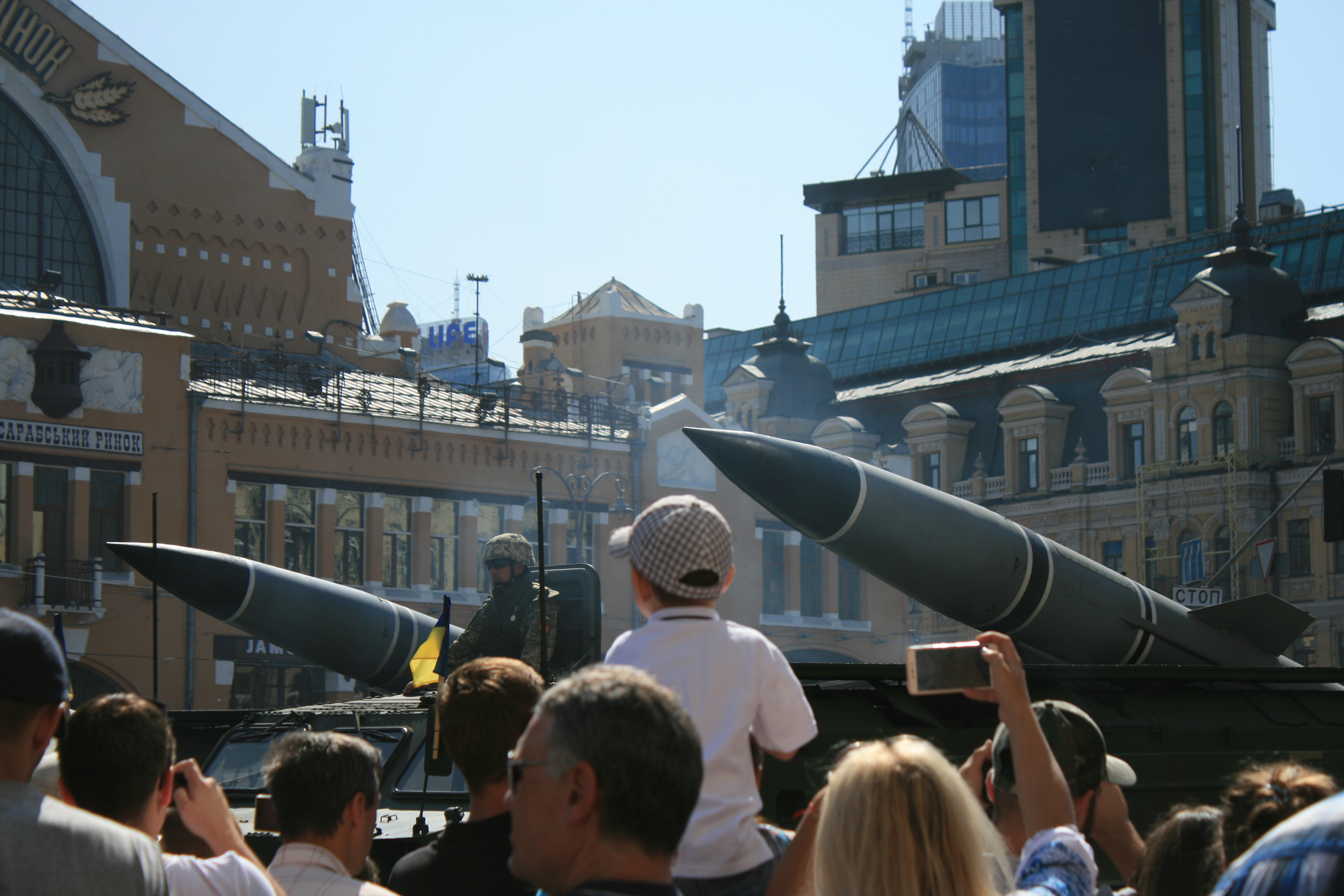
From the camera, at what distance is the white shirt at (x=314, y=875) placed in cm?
369

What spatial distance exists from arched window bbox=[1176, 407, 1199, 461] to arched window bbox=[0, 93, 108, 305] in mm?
22285

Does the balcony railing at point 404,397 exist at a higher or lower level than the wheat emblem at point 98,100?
lower

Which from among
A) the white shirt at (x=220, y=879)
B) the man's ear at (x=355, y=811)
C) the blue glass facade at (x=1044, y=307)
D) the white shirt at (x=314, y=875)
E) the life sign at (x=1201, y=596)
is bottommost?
the life sign at (x=1201, y=596)

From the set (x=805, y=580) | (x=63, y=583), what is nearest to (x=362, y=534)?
(x=63, y=583)

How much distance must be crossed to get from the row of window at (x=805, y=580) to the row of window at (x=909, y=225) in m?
26.2

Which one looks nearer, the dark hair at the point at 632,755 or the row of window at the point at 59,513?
the dark hair at the point at 632,755

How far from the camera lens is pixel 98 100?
3111 centimetres

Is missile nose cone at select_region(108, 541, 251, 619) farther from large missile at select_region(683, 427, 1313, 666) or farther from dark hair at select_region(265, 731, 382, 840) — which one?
dark hair at select_region(265, 731, 382, 840)

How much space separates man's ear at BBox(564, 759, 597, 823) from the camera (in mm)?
2457

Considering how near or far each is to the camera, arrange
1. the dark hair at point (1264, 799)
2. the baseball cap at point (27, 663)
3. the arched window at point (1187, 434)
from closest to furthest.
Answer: the baseball cap at point (27, 663), the dark hair at point (1264, 799), the arched window at point (1187, 434)

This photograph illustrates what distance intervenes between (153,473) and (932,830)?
81.4 ft

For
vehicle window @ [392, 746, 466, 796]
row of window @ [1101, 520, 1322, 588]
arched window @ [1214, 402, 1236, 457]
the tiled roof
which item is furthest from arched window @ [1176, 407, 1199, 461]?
vehicle window @ [392, 746, 466, 796]

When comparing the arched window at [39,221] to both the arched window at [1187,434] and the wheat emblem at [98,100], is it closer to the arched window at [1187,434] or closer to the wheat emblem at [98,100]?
the wheat emblem at [98,100]

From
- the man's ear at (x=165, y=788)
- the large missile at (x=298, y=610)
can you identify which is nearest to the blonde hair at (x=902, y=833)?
the man's ear at (x=165, y=788)
